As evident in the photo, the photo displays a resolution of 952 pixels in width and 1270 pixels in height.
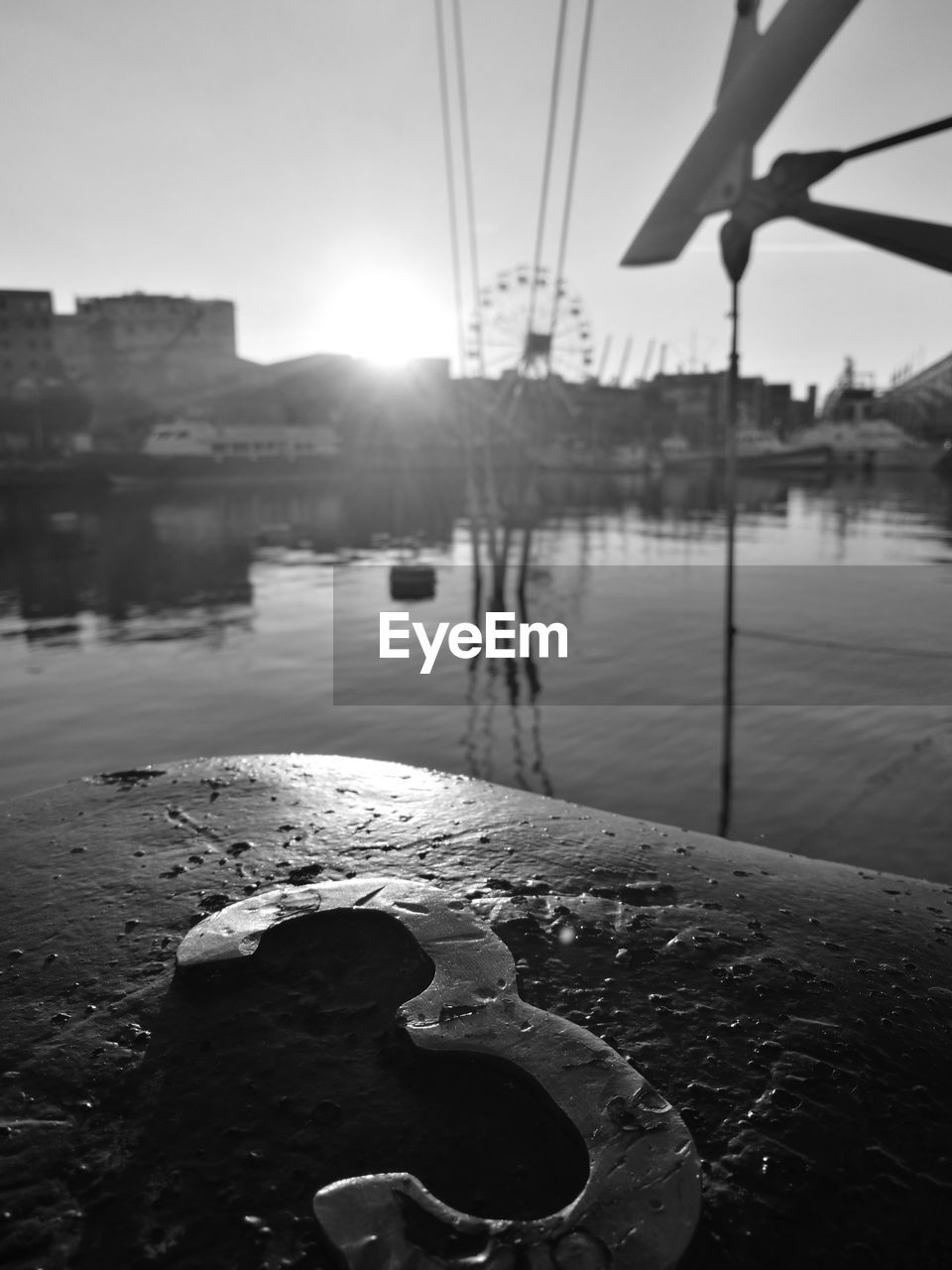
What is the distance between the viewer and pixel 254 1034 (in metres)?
3.26

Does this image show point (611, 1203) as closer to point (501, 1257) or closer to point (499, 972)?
point (501, 1257)

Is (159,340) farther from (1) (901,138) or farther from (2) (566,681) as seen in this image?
(1) (901,138)

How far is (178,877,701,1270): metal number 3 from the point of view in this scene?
2359 mm

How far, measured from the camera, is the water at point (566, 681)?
9812mm

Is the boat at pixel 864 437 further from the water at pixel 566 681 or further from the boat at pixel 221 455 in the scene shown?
the water at pixel 566 681

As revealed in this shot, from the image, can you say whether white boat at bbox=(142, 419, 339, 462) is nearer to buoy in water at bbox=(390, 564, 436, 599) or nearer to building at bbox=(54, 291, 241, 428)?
building at bbox=(54, 291, 241, 428)

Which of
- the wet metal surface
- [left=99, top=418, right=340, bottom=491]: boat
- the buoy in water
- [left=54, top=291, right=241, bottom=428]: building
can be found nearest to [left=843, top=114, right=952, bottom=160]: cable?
the wet metal surface

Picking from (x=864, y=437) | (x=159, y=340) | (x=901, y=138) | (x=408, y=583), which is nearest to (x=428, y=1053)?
(x=901, y=138)

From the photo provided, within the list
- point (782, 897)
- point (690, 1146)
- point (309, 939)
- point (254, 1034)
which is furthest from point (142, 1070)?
point (782, 897)

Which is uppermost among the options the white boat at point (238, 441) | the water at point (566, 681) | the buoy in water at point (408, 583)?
the white boat at point (238, 441)

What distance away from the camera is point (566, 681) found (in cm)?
1592

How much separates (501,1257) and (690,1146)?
0.73 meters

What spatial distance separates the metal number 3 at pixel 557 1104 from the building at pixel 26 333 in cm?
14845

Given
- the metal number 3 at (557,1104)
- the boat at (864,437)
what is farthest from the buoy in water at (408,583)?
the boat at (864,437)
